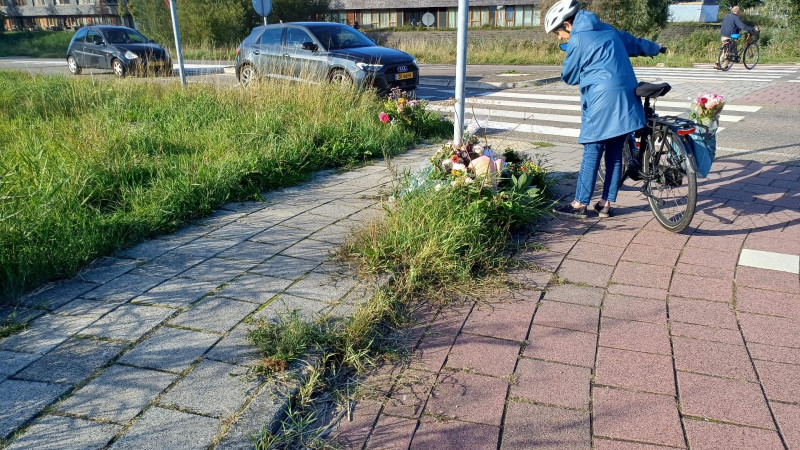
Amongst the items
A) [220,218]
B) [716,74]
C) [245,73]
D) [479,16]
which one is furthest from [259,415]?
[479,16]

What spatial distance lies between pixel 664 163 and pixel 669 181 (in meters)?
0.20

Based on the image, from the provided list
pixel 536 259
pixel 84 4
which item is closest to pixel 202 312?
pixel 536 259

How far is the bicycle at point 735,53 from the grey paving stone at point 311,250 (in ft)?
59.8

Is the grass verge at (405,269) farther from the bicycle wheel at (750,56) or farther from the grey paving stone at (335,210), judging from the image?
the bicycle wheel at (750,56)

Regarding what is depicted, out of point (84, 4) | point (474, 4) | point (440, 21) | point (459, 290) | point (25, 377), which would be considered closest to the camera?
point (25, 377)

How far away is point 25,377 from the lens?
2.66 metres

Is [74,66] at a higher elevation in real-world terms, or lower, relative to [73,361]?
higher

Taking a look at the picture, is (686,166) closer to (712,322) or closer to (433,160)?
(712,322)

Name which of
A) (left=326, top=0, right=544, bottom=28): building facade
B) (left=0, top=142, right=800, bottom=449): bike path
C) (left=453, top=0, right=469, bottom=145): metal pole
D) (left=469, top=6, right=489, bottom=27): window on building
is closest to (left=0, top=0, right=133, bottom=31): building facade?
(left=326, top=0, right=544, bottom=28): building facade

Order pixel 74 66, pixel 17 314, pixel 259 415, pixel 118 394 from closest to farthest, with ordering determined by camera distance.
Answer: pixel 259 415, pixel 118 394, pixel 17 314, pixel 74 66

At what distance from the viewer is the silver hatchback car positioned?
10.9 m

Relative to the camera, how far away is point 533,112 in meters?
11.0

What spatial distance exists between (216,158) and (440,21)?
53075 mm

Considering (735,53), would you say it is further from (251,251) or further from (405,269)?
(251,251)
